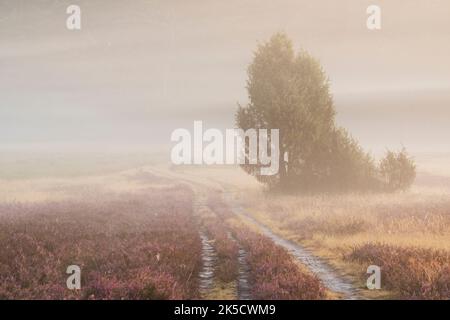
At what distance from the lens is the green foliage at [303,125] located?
3553 centimetres

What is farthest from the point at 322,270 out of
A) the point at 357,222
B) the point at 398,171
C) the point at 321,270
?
the point at 398,171

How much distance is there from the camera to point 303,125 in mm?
35406

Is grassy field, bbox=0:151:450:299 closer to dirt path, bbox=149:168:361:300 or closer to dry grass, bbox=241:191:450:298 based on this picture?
dry grass, bbox=241:191:450:298

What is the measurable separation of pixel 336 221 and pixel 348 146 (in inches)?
577

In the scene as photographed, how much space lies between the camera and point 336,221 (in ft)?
74.1

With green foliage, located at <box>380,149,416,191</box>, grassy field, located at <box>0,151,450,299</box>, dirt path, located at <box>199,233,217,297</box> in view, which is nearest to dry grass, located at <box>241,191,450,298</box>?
grassy field, located at <box>0,151,450,299</box>

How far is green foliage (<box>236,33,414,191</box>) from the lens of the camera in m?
35.5

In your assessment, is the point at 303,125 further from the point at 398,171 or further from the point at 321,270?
the point at 321,270

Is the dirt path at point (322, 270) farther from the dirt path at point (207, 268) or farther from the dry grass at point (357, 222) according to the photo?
the dirt path at point (207, 268)

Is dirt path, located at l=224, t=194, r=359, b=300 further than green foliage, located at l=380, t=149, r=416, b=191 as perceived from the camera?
No

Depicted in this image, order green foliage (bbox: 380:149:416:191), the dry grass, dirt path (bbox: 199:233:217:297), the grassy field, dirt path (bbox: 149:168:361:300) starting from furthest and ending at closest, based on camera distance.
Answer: green foliage (bbox: 380:149:416:191)
the dry grass
dirt path (bbox: 199:233:217:297)
dirt path (bbox: 149:168:361:300)
the grassy field
